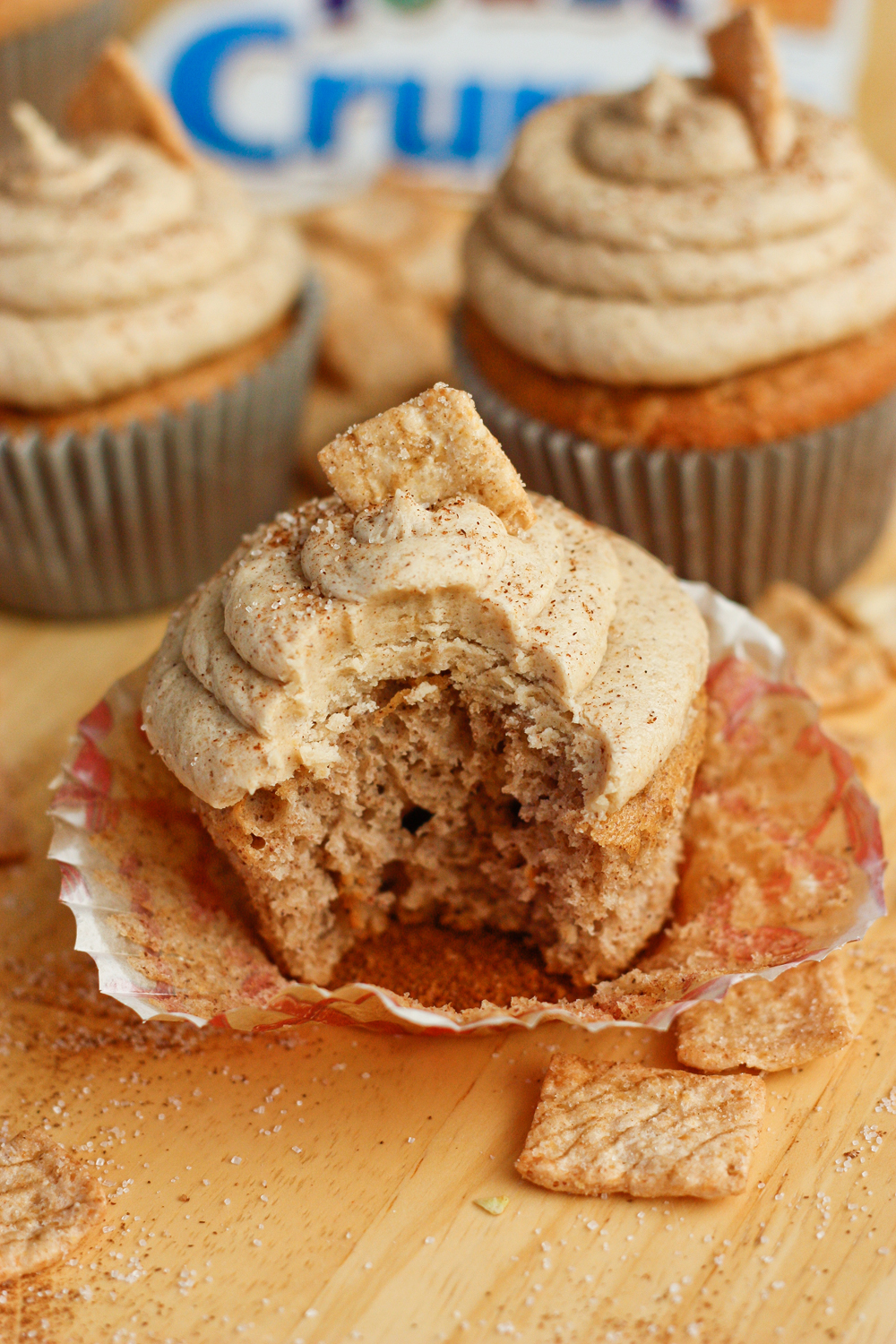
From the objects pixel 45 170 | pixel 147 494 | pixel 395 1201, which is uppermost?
pixel 45 170

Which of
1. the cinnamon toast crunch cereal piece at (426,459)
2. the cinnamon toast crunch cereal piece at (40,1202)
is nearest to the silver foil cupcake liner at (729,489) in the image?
the cinnamon toast crunch cereal piece at (426,459)

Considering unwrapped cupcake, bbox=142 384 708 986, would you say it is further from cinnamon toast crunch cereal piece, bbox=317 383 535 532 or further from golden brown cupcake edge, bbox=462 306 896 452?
golden brown cupcake edge, bbox=462 306 896 452

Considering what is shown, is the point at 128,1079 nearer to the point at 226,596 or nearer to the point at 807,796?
the point at 226,596

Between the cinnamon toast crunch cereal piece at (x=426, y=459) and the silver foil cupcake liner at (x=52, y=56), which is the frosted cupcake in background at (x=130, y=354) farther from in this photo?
the silver foil cupcake liner at (x=52, y=56)

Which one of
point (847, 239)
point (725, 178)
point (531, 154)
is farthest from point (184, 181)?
point (847, 239)

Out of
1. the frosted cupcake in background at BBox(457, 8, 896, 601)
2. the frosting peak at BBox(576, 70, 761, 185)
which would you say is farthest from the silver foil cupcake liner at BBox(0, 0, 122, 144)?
the frosting peak at BBox(576, 70, 761, 185)

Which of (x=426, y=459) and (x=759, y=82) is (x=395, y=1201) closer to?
(x=426, y=459)

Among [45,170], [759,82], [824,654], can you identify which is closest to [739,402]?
[824,654]

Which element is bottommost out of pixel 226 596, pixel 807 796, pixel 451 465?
pixel 807 796
